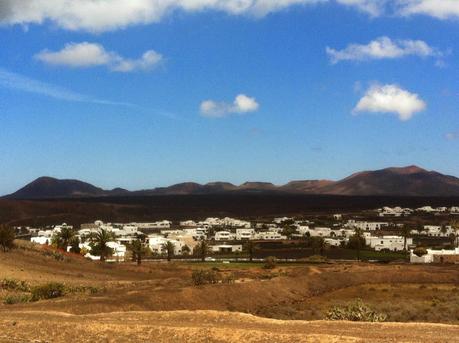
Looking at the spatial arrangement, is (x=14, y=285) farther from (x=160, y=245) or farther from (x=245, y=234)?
(x=245, y=234)

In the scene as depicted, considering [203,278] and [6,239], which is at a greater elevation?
[6,239]

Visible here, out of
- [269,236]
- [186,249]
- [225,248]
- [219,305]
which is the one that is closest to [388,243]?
[225,248]

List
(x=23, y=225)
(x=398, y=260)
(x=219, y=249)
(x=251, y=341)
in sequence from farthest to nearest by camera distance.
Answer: (x=23, y=225) < (x=219, y=249) < (x=398, y=260) < (x=251, y=341)

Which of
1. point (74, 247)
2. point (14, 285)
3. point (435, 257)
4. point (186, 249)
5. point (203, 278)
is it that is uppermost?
point (14, 285)

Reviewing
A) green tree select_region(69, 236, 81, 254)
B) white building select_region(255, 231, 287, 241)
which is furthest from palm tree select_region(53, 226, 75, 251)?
white building select_region(255, 231, 287, 241)

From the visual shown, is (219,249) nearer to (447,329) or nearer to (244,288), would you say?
(244,288)

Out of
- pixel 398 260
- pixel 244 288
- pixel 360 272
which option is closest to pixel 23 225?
pixel 398 260
